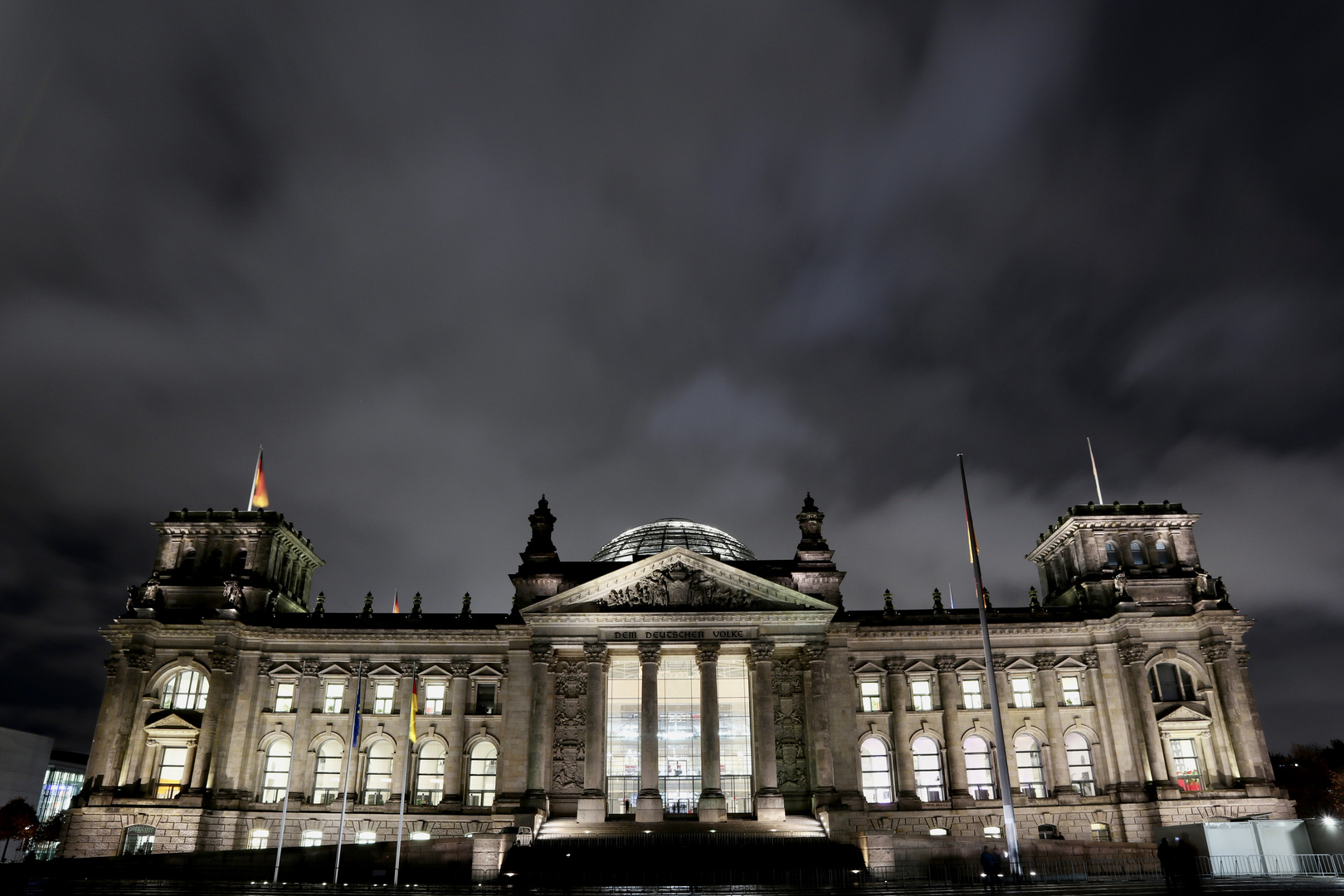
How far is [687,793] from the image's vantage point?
5853 centimetres

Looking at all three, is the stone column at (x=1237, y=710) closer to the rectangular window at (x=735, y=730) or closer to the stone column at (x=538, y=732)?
the rectangular window at (x=735, y=730)

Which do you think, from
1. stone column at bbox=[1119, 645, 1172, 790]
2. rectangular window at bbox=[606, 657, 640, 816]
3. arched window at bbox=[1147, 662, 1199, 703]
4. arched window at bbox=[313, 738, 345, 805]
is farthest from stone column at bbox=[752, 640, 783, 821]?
arched window at bbox=[313, 738, 345, 805]

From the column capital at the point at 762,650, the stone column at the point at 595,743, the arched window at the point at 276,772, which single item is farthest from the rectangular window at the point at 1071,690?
the arched window at the point at 276,772

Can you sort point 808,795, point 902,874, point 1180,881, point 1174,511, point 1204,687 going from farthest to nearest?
point 1174,511
point 1204,687
point 808,795
point 902,874
point 1180,881

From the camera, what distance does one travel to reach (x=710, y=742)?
2184 inches

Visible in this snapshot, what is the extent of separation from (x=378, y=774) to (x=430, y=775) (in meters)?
3.45

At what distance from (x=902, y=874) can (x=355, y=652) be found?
1570 inches

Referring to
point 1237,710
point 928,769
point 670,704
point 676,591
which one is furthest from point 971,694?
point 676,591

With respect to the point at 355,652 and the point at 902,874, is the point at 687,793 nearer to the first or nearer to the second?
the point at 902,874

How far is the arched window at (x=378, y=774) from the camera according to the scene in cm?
5944

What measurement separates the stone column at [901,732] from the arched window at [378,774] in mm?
34137

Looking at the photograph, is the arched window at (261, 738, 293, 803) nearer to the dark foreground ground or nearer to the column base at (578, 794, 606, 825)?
the column base at (578, 794, 606, 825)

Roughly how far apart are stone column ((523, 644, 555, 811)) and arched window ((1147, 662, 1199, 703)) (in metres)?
Result: 40.7

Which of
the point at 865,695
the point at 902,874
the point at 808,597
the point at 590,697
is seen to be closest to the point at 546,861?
the point at 590,697
